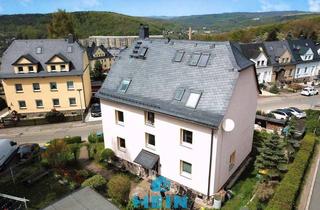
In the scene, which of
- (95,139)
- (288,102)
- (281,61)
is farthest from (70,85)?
(281,61)

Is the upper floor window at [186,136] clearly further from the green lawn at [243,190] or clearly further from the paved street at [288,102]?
the paved street at [288,102]

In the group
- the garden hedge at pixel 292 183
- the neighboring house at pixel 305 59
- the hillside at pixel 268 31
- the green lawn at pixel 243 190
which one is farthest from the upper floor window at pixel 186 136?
the hillside at pixel 268 31

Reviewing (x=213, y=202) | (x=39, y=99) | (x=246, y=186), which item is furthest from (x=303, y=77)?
(x=39, y=99)

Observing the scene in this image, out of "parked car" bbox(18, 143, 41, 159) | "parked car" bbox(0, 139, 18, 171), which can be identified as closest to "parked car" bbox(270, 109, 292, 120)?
"parked car" bbox(18, 143, 41, 159)

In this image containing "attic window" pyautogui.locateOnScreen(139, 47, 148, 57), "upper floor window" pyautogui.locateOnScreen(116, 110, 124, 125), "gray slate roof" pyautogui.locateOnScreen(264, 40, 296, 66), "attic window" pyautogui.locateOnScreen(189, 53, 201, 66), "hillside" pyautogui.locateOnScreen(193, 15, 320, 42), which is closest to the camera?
"attic window" pyautogui.locateOnScreen(189, 53, 201, 66)

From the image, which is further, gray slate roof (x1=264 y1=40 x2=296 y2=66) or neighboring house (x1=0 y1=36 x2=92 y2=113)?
gray slate roof (x1=264 y1=40 x2=296 y2=66)

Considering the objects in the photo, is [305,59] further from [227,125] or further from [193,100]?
[193,100]

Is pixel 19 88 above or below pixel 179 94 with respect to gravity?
below

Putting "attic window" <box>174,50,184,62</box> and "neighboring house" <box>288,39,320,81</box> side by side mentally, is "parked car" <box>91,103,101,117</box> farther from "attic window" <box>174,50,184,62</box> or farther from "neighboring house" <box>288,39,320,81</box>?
"neighboring house" <box>288,39,320,81</box>
